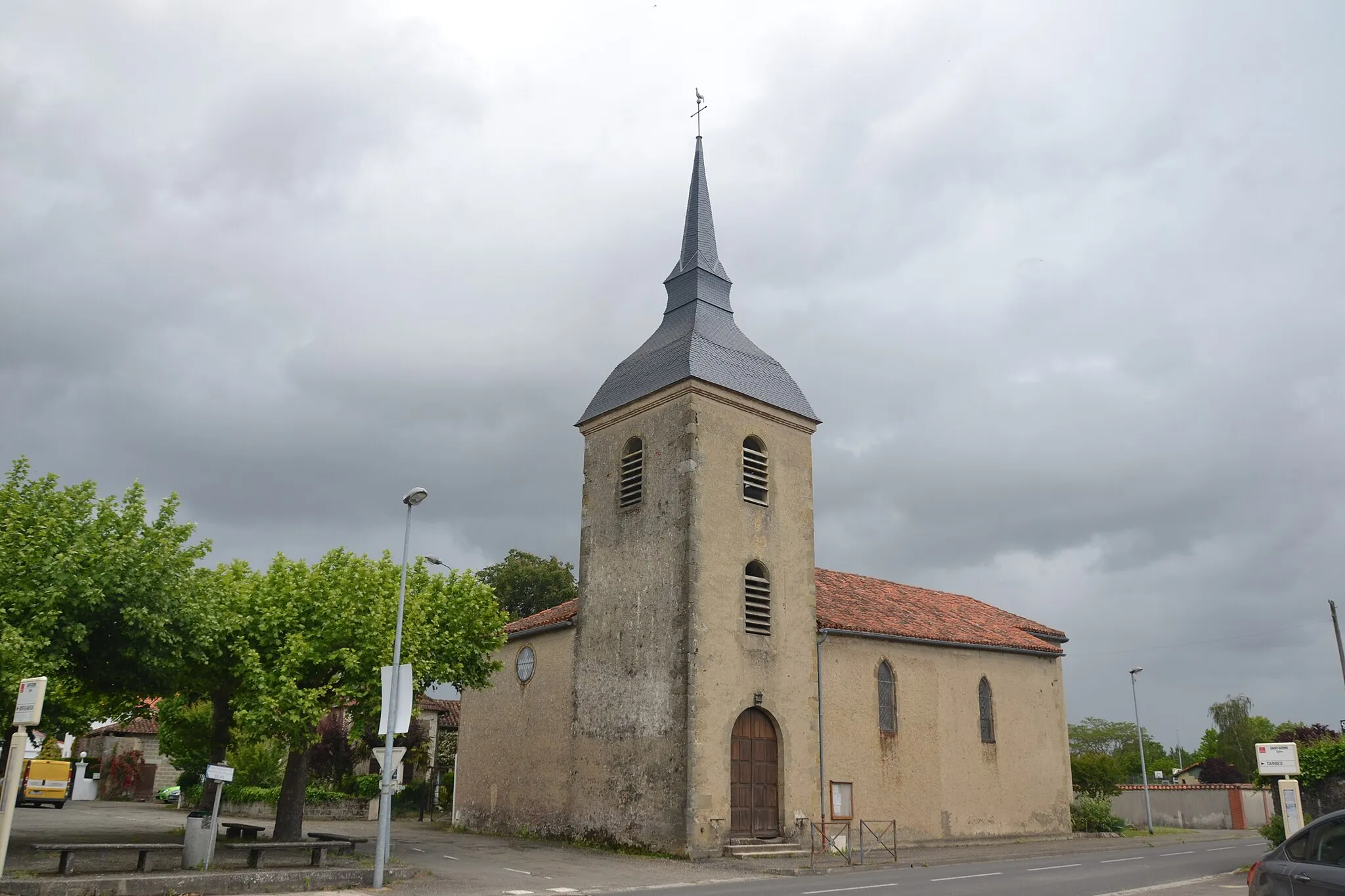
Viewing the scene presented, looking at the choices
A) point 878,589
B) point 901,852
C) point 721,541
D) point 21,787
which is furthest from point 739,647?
point 21,787

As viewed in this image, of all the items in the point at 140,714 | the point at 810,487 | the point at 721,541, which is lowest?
the point at 140,714

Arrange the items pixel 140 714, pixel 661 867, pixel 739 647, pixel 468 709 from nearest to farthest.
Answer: pixel 661 867, pixel 140 714, pixel 739 647, pixel 468 709

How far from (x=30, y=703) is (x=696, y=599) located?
1307 cm

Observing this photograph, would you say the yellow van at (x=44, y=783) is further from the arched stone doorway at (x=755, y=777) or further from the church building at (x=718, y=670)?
the arched stone doorway at (x=755, y=777)

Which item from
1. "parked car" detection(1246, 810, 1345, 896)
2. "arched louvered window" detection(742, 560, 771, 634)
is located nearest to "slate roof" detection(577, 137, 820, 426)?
"arched louvered window" detection(742, 560, 771, 634)

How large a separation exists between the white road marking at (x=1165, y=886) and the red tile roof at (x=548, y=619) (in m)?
14.0

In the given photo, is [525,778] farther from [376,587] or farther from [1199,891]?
[1199,891]

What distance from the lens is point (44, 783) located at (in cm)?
3569

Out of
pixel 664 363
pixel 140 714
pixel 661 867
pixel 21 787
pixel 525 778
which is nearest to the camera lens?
pixel 661 867

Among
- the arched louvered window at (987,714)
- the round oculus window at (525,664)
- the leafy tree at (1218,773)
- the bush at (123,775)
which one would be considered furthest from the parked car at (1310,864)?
the leafy tree at (1218,773)

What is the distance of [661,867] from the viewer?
1909 cm

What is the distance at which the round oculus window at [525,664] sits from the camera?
2725 cm

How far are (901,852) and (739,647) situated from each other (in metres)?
6.73

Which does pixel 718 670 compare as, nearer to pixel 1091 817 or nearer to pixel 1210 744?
pixel 1091 817
